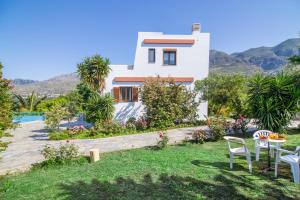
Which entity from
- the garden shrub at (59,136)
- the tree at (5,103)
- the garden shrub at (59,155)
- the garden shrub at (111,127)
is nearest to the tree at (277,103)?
the garden shrub at (111,127)

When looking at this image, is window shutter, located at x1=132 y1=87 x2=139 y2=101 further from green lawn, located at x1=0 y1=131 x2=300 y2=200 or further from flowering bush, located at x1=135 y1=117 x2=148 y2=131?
green lawn, located at x1=0 y1=131 x2=300 y2=200

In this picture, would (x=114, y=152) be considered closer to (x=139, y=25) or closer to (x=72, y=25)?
(x=139, y=25)

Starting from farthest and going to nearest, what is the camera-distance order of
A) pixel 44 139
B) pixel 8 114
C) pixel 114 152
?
Answer: 1. pixel 44 139
2. pixel 114 152
3. pixel 8 114

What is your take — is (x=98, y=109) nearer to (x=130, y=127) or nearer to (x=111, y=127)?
(x=111, y=127)

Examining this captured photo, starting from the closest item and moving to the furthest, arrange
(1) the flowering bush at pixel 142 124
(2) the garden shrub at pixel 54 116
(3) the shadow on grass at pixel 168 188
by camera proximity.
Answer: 1. (3) the shadow on grass at pixel 168 188
2. (2) the garden shrub at pixel 54 116
3. (1) the flowering bush at pixel 142 124

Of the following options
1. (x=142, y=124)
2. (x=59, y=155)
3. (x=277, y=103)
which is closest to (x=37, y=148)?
(x=59, y=155)

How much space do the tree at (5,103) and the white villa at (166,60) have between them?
551 inches

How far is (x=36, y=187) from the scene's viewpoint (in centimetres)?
639

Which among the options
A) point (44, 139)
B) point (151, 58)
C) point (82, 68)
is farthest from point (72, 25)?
point (44, 139)

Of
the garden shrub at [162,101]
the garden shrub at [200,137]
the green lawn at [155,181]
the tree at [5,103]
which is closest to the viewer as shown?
the green lawn at [155,181]

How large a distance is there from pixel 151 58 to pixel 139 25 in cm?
409

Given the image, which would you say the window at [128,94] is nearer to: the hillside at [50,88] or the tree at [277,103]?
the tree at [277,103]

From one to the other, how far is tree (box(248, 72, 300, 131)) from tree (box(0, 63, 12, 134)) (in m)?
12.2

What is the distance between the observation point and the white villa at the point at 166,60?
66.2 feet
